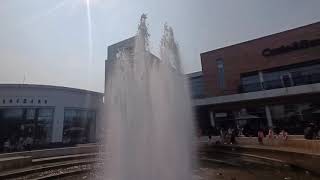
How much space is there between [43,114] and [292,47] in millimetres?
31176

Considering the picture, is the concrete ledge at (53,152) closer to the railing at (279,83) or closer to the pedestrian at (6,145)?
the pedestrian at (6,145)

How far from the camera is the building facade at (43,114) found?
31.6m

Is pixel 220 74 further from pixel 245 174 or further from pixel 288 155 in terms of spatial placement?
pixel 245 174

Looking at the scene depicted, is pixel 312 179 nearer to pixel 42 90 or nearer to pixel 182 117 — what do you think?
pixel 182 117

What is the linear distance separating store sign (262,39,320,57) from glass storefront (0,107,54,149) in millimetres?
28273

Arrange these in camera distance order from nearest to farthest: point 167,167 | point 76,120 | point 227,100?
point 167,167
point 227,100
point 76,120

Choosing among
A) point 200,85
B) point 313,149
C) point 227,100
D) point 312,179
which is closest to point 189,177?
point 312,179

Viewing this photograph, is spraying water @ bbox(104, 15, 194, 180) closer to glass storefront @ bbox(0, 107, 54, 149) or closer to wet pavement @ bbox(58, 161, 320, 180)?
wet pavement @ bbox(58, 161, 320, 180)

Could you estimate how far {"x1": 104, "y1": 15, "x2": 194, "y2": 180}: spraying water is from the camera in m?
9.32

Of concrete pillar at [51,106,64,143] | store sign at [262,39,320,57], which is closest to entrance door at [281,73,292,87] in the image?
store sign at [262,39,320,57]

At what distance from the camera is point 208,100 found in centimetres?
3206

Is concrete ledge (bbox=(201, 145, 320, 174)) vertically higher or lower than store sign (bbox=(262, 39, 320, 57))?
lower

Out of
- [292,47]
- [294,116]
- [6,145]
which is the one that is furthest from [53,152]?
[292,47]

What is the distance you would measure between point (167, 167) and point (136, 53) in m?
5.59
